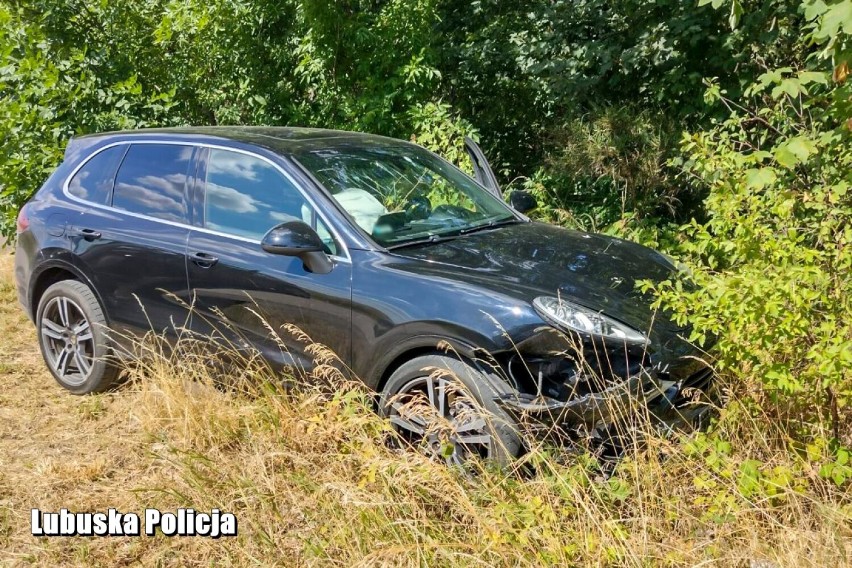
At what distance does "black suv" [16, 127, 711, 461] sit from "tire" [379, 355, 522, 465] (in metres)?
0.01

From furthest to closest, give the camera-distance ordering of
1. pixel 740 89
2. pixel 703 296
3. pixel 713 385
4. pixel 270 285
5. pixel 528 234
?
1. pixel 740 89
2. pixel 528 234
3. pixel 270 285
4. pixel 713 385
5. pixel 703 296

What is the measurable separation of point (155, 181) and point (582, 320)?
2902mm

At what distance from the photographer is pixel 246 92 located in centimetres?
922

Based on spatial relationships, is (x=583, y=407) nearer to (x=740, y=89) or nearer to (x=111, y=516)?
(x=111, y=516)

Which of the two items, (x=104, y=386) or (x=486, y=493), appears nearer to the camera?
(x=486, y=493)

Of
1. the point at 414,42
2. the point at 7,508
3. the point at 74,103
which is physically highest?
the point at 414,42

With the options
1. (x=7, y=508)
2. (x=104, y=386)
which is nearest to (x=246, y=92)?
(x=104, y=386)

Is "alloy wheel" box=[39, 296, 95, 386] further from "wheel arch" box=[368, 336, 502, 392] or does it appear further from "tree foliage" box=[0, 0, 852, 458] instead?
"tree foliage" box=[0, 0, 852, 458]

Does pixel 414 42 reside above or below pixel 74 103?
above

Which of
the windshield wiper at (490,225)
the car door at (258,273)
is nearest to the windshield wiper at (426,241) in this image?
the windshield wiper at (490,225)

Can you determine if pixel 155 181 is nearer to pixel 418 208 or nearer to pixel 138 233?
pixel 138 233

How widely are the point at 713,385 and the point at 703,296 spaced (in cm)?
51

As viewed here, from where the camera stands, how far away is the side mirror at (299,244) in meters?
3.84

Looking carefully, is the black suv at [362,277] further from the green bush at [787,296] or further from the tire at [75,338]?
the green bush at [787,296]
